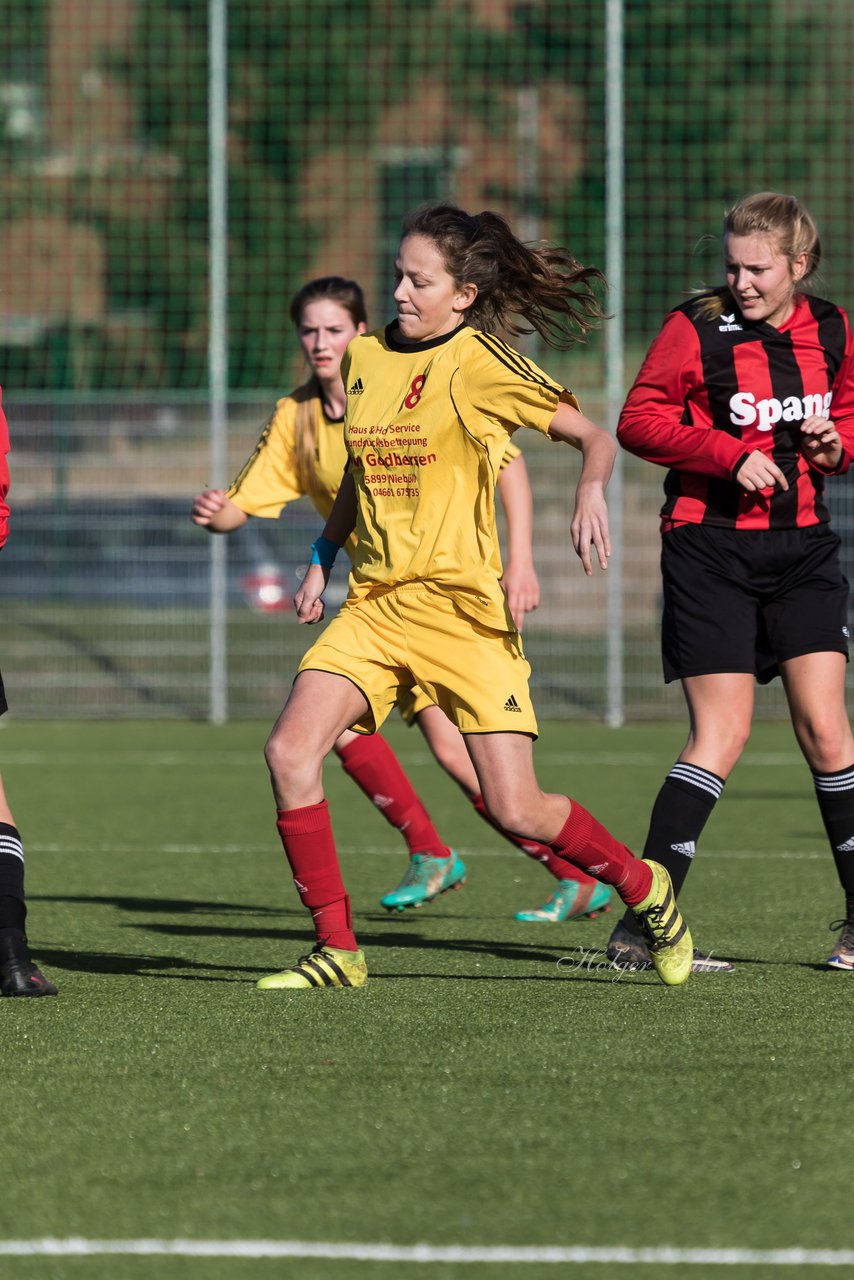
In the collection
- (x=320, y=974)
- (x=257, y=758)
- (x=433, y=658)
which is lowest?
(x=257, y=758)

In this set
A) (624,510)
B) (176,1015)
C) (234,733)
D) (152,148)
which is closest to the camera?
(176,1015)

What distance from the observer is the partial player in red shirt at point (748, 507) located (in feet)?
16.9

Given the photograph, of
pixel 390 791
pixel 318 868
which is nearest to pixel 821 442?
pixel 318 868

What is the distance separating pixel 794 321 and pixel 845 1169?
2.57 meters

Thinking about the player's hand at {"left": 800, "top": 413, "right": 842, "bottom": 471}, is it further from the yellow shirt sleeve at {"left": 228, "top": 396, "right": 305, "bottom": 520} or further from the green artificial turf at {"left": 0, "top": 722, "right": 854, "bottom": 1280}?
the yellow shirt sleeve at {"left": 228, "top": 396, "right": 305, "bottom": 520}

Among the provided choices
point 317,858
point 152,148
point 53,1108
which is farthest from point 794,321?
point 152,148

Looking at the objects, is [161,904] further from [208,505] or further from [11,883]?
[11,883]

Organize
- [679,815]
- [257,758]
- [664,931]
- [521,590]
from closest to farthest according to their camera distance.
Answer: [664,931] < [679,815] < [521,590] < [257,758]

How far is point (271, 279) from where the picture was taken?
21.5 m

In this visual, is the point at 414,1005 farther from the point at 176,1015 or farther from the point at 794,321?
the point at 794,321

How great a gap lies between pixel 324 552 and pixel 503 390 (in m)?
0.69

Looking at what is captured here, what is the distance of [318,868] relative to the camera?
16.3ft

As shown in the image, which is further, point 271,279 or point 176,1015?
point 271,279

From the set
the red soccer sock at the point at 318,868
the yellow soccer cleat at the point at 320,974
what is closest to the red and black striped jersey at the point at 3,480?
the red soccer sock at the point at 318,868
